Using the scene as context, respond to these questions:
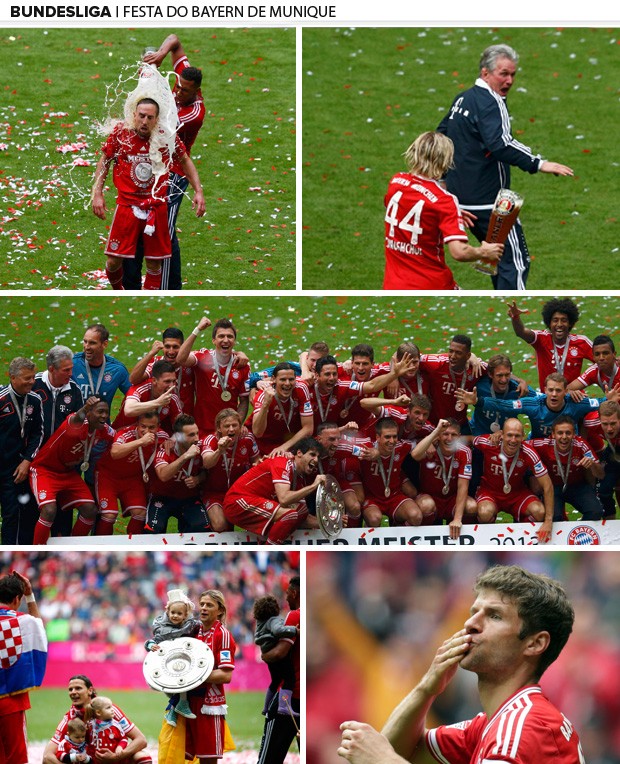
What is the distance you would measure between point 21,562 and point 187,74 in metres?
3.57

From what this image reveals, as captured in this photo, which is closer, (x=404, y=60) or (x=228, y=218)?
(x=228, y=218)

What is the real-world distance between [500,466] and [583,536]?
0.69 metres

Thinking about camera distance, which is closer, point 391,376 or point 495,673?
point 495,673

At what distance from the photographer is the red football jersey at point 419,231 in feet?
25.6

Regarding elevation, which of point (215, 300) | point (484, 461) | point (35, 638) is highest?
point (215, 300)

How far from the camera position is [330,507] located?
7875 mm

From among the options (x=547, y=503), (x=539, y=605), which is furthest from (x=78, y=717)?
(x=539, y=605)

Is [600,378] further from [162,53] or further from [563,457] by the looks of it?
[162,53]

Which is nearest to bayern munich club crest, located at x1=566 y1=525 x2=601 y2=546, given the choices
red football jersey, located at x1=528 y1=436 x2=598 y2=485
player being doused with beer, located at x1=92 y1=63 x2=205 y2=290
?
red football jersey, located at x1=528 y1=436 x2=598 y2=485

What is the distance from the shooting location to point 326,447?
806 centimetres

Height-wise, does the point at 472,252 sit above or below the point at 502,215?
below
